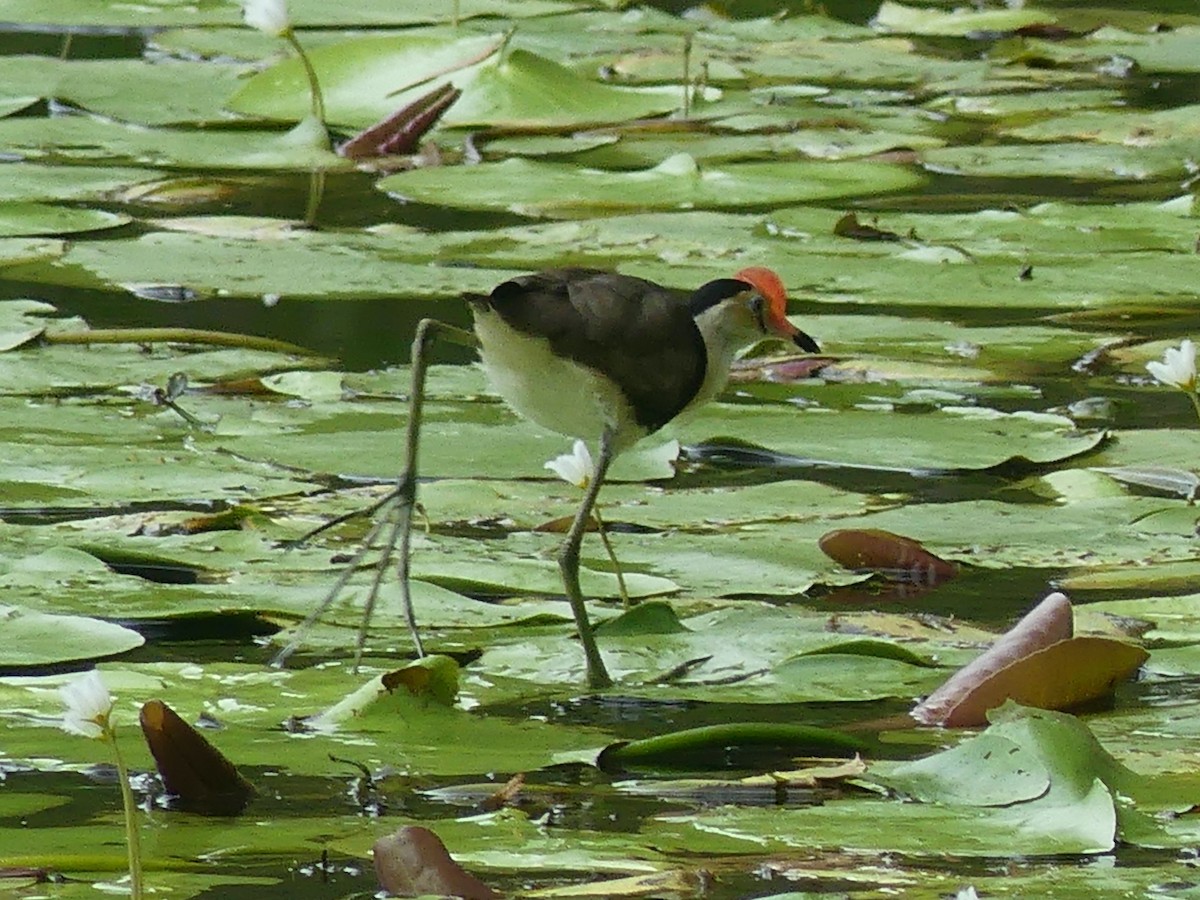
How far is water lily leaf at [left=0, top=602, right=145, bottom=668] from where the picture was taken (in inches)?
104

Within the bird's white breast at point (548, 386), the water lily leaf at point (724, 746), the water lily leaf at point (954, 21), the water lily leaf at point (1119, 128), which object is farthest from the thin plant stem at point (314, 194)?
the water lily leaf at point (954, 21)

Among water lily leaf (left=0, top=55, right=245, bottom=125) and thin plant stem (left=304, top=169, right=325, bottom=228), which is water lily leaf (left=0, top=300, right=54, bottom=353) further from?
water lily leaf (left=0, top=55, right=245, bottom=125)

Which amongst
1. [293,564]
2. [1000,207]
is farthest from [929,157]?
[293,564]

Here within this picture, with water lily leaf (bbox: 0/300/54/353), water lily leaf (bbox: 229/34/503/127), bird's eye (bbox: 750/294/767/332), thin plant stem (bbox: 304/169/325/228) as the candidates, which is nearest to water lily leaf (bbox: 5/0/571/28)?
water lily leaf (bbox: 229/34/503/127)

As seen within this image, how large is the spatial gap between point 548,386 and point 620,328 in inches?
4.0

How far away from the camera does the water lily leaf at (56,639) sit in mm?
2648

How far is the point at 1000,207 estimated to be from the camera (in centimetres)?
578

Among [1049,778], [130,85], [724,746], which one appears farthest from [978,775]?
[130,85]

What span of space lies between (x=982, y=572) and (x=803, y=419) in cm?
76

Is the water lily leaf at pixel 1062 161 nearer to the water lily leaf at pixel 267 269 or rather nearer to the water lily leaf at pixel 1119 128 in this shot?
the water lily leaf at pixel 1119 128

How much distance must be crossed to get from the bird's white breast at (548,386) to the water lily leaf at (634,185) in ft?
9.03

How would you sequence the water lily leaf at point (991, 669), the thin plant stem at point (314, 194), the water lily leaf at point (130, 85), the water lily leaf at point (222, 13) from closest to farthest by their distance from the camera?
1. the water lily leaf at point (991, 669)
2. the thin plant stem at point (314, 194)
3. the water lily leaf at point (130, 85)
4. the water lily leaf at point (222, 13)

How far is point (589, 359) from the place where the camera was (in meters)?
2.78

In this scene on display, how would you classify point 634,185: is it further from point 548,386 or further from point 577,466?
point 548,386
